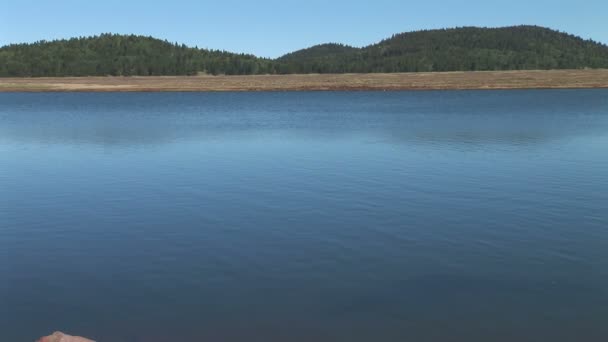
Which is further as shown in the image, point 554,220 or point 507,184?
point 507,184

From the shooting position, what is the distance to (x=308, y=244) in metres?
20.0

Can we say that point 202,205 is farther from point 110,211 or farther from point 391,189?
point 391,189

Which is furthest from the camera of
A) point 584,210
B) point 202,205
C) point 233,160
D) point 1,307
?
point 233,160

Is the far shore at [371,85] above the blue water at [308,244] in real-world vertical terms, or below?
above

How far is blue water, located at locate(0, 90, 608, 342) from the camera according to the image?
1401 cm

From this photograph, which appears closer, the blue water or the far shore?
the blue water

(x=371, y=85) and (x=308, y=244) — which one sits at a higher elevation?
(x=371, y=85)

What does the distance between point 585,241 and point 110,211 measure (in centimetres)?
1934

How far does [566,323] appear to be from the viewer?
13750 millimetres

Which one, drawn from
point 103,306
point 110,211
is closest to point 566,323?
point 103,306

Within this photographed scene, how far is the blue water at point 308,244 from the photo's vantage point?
14.0 m

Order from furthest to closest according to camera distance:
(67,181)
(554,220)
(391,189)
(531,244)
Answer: (67,181) → (391,189) → (554,220) → (531,244)

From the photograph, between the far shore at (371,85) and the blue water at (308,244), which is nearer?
the blue water at (308,244)

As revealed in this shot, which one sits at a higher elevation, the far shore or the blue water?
the far shore
